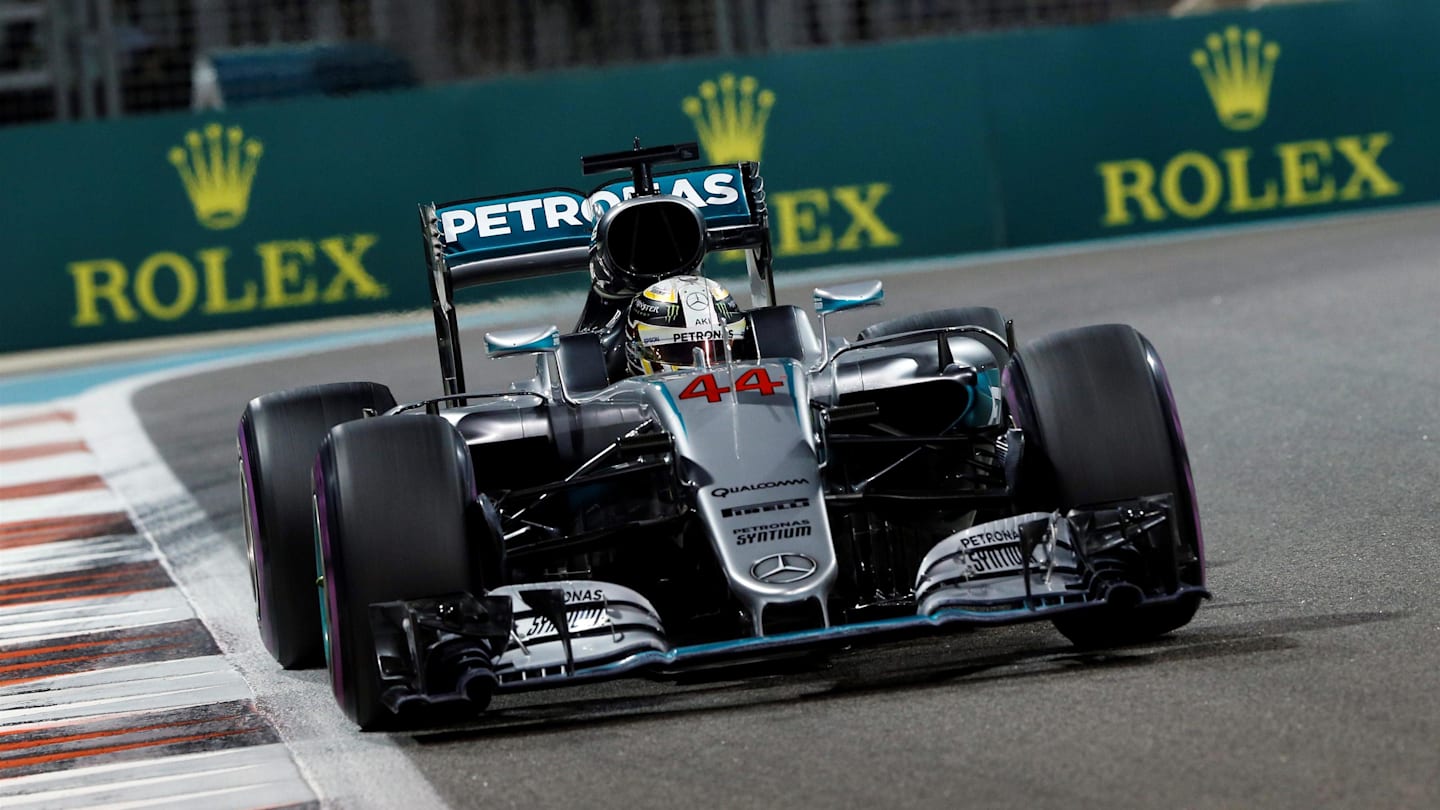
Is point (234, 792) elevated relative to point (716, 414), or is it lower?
lower

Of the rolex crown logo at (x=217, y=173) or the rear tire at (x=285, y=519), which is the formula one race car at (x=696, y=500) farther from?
the rolex crown logo at (x=217, y=173)

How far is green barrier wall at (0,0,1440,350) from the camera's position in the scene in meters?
17.9

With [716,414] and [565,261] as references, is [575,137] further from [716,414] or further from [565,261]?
[716,414]

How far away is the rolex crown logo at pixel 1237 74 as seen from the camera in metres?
19.3

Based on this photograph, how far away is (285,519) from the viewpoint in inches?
257

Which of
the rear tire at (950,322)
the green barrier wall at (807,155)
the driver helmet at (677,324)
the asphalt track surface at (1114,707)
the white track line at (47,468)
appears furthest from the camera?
the green barrier wall at (807,155)

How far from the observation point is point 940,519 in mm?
6066

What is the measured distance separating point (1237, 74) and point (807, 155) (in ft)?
13.2

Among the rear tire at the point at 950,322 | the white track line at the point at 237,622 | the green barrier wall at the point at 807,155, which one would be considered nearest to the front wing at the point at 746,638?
the white track line at the point at 237,622

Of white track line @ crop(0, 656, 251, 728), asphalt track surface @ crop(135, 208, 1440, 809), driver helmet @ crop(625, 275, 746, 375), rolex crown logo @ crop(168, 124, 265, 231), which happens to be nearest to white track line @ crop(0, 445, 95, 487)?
asphalt track surface @ crop(135, 208, 1440, 809)

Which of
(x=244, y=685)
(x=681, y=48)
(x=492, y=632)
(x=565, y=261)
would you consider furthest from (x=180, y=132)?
(x=492, y=632)

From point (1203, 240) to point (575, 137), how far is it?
→ 5539mm

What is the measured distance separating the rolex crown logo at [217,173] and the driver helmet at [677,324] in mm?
11896

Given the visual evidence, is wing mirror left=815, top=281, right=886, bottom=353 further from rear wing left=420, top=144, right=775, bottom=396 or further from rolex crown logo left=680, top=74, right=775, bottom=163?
rolex crown logo left=680, top=74, right=775, bottom=163
